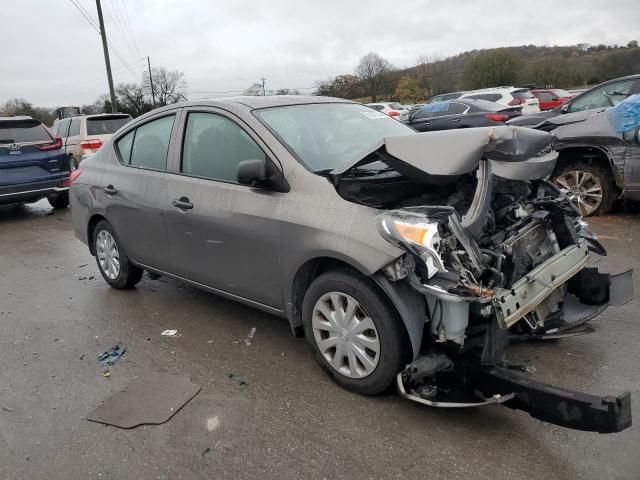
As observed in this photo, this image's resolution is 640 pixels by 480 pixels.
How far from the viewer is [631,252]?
551cm

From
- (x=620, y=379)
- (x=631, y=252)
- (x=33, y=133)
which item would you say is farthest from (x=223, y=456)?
(x=33, y=133)

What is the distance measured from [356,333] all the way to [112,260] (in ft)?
10.4

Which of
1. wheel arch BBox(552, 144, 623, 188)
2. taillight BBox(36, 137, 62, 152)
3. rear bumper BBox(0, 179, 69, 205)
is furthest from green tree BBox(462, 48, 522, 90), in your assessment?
rear bumper BBox(0, 179, 69, 205)

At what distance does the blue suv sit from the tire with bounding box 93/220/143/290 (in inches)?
192

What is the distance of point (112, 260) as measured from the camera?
5164mm

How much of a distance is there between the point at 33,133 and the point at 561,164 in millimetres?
9025

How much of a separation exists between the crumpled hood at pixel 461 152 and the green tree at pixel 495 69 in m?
49.6

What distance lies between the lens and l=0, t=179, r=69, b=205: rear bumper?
897 cm

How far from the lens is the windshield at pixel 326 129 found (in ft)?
11.5

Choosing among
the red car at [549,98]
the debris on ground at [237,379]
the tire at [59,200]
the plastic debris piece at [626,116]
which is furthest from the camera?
the red car at [549,98]

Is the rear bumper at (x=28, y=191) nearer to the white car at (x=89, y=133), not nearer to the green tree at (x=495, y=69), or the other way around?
the white car at (x=89, y=133)

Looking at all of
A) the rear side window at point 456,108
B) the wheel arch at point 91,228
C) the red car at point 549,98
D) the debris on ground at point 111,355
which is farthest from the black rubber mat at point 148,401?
the red car at point 549,98

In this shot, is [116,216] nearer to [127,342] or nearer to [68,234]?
[127,342]

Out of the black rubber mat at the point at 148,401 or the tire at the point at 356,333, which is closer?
the tire at the point at 356,333
